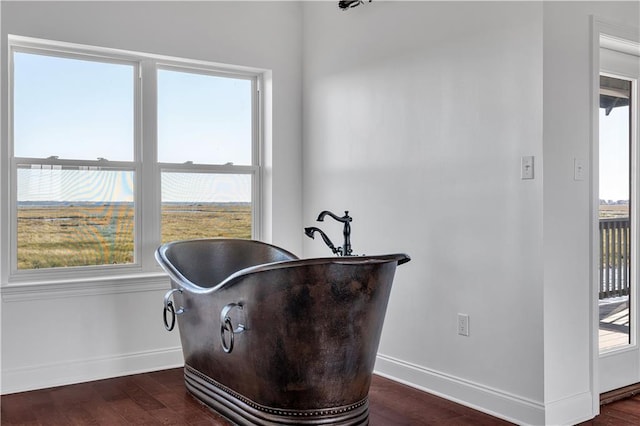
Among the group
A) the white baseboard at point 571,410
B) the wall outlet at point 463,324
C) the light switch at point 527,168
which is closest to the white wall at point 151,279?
the wall outlet at point 463,324

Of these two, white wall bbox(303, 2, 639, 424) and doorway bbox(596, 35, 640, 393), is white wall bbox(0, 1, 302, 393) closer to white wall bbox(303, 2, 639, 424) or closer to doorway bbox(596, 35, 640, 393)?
white wall bbox(303, 2, 639, 424)

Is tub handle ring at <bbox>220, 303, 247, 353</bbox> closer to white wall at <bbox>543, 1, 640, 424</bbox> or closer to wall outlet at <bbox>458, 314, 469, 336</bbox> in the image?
wall outlet at <bbox>458, 314, 469, 336</bbox>

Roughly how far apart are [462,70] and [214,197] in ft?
6.63

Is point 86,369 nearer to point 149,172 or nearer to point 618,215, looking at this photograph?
point 149,172

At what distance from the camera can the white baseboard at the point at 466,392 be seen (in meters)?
2.79

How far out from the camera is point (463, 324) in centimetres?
314

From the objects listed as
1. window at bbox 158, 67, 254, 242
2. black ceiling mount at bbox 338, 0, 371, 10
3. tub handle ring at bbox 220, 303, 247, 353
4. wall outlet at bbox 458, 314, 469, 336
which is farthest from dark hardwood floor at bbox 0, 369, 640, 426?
black ceiling mount at bbox 338, 0, 371, 10

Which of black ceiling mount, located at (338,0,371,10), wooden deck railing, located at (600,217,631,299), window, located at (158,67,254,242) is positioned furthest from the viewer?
window, located at (158,67,254,242)

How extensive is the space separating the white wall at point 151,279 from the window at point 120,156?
0.42 ft

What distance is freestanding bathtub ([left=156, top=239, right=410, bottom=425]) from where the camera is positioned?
7.92 feet

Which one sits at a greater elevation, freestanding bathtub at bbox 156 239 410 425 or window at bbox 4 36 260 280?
window at bbox 4 36 260 280

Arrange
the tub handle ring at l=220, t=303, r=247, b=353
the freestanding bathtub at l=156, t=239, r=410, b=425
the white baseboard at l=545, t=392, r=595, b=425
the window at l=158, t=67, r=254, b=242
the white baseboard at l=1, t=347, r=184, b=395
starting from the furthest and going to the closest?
the window at l=158, t=67, r=254, b=242 < the white baseboard at l=1, t=347, r=184, b=395 < the white baseboard at l=545, t=392, r=595, b=425 < the tub handle ring at l=220, t=303, r=247, b=353 < the freestanding bathtub at l=156, t=239, r=410, b=425

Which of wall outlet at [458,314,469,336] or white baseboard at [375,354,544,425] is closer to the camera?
white baseboard at [375,354,544,425]

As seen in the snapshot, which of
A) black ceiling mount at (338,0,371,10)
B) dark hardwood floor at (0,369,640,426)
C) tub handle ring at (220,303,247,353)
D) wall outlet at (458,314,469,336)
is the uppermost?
black ceiling mount at (338,0,371,10)
